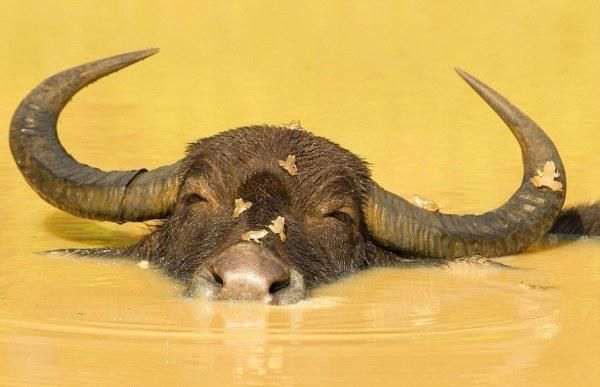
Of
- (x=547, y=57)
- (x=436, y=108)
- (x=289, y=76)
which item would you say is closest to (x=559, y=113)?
(x=436, y=108)

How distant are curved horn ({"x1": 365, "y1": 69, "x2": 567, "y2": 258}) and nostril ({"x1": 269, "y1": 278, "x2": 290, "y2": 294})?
62.7 inches

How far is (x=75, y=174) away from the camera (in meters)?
9.90

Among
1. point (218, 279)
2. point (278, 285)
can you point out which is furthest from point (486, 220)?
point (218, 279)

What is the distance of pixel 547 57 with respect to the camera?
2294cm

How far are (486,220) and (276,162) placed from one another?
4.64 ft

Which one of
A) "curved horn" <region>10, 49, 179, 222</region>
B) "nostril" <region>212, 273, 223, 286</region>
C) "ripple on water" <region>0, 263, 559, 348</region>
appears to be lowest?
"ripple on water" <region>0, 263, 559, 348</region>

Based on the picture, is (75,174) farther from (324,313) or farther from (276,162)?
(324,313)

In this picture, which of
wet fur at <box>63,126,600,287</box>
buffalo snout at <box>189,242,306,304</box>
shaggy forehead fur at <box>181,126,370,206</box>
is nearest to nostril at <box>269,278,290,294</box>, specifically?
buffalo snout at <box>189,242,306,304</box>

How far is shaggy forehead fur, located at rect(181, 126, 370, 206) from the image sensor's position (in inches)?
358

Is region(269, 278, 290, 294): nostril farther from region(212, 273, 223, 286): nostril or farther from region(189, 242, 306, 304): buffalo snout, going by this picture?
region(212, 273, 223, 286): nostril

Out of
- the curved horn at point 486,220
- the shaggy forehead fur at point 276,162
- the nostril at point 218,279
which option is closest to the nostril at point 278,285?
the nostril at point 218,279

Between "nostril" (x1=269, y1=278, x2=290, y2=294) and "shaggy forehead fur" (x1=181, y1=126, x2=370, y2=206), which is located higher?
"shaggy forehead fur" (x1=181, y1=126, x2=370, y2=206)

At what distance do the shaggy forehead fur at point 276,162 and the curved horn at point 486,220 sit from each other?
24cm

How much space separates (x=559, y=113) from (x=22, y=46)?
26.6 ft
